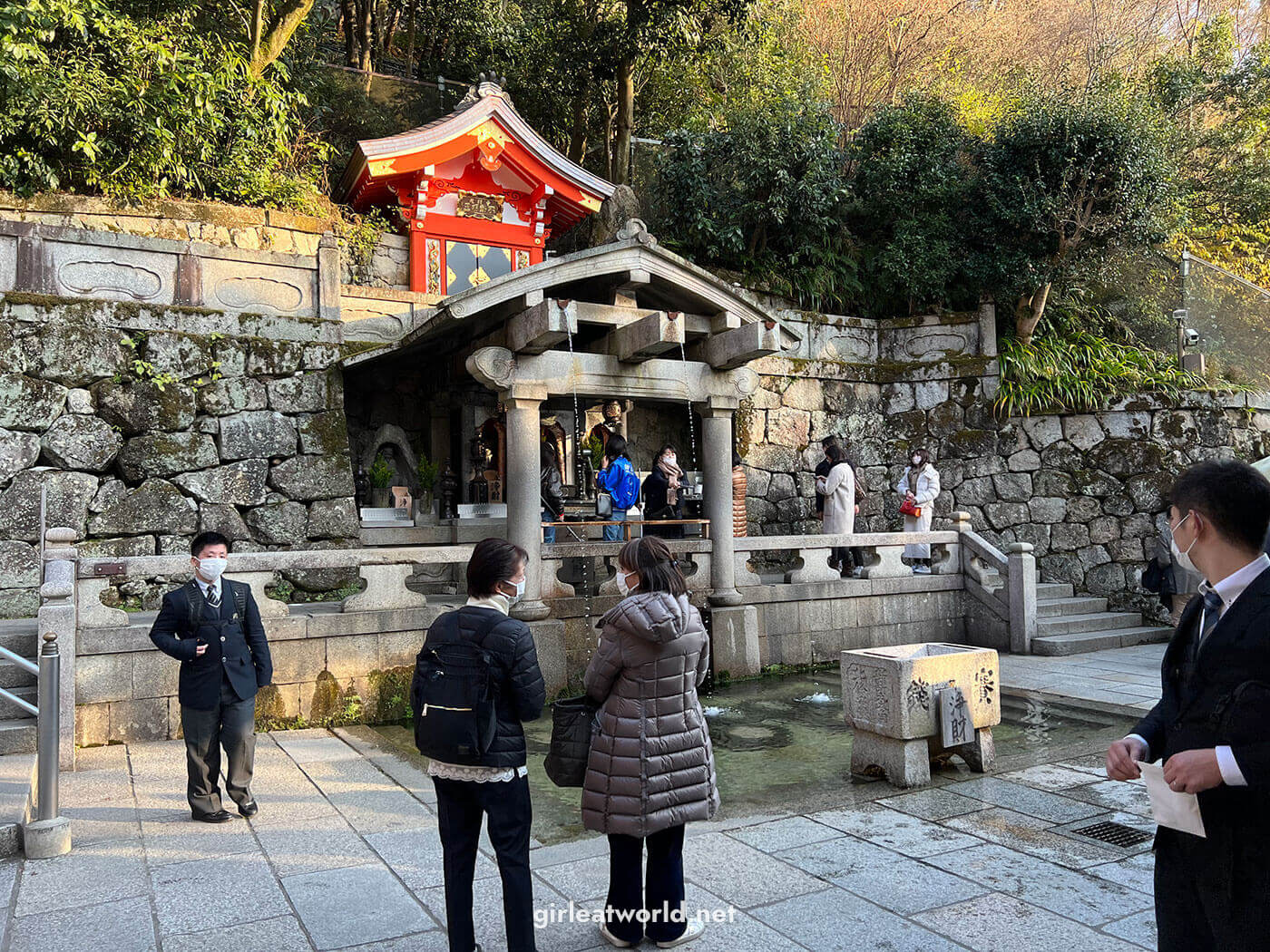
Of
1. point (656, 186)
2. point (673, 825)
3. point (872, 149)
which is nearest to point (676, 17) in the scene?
point (656, 186)

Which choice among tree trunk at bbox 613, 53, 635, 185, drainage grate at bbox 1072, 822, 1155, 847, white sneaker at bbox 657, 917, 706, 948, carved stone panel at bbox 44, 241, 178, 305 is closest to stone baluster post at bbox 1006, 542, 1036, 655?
drainage grate at bbox 1072, 822, 1155, 847

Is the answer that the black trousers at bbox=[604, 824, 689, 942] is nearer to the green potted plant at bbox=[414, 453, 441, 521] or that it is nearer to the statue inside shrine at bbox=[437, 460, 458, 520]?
the statue inside shrine at bbox=[437, 460, 458, 520]

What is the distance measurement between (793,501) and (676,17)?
964cm

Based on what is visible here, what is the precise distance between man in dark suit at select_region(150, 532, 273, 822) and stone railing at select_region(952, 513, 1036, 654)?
960 cm

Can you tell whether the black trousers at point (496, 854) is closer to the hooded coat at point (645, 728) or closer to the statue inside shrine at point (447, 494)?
the hooded coat at point (645, 728)

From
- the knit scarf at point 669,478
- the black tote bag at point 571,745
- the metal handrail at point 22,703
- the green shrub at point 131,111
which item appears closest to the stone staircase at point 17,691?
the metal handrail at point 22,703

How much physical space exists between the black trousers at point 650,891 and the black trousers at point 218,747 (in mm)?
2800

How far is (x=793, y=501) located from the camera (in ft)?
Answer: 50.5

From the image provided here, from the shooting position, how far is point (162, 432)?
10250 mm

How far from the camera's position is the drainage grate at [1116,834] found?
4.78m

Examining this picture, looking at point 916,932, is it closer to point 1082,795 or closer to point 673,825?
point 673,825

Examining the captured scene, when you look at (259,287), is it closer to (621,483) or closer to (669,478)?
(621,483)

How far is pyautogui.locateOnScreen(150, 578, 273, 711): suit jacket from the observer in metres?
5.02

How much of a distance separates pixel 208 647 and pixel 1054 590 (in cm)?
1242
